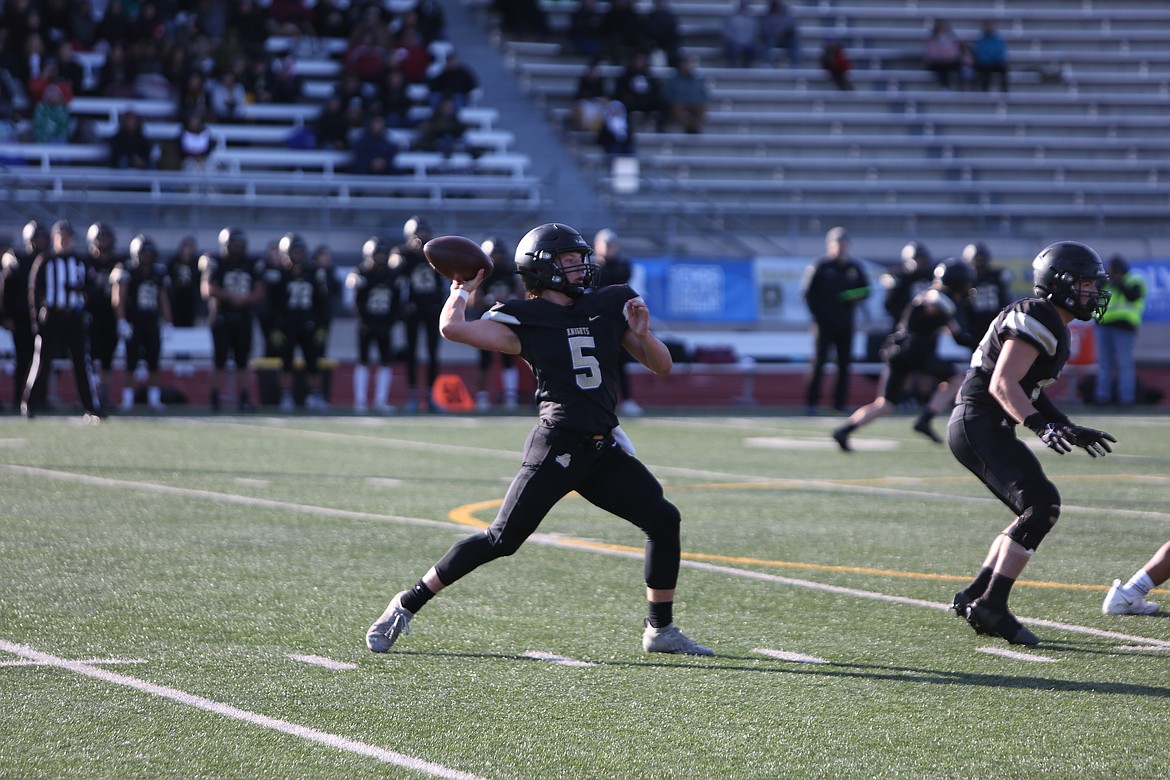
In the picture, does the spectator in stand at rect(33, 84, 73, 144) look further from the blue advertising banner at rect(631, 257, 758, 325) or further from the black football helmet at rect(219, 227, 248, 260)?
the blue advertising banner at rect(631, 257, 758, 325)

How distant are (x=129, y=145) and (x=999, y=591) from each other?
57.8 feet

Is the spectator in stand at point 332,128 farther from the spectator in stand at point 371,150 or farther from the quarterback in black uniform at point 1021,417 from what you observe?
the quarterback in black uniform at point 1021,417

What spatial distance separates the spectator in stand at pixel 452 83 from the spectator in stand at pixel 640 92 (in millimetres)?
2433

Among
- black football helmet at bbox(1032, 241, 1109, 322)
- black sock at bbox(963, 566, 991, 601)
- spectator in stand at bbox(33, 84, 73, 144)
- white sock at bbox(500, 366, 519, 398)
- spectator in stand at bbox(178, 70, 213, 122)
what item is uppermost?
spectator in stand at bbox(178, 70, 213, 122)

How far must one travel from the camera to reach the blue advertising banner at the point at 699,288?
19500 mm

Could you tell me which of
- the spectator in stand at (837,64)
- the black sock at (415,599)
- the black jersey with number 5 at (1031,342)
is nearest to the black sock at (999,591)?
the black jersey with number 5 at (1031,342)

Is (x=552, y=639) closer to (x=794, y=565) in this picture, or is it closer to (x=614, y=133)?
(x=794, y=565)

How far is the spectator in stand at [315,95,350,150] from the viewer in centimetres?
2245

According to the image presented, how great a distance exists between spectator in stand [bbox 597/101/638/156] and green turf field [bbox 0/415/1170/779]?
45.9 feet

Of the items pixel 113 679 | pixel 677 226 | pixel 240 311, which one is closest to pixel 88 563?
pixel 113 679

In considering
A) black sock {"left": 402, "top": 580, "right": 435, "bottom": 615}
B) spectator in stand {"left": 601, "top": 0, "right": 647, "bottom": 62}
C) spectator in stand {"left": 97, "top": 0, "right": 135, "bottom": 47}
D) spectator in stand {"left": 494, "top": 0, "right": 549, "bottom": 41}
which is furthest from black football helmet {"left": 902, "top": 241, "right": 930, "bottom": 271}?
spectator in stand {"left": 97, "top": 0, "right": 135, "bottom": 47}

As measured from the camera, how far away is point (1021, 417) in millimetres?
5398

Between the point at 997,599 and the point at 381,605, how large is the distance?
2347 millimetres

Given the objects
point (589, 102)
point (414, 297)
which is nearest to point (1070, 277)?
point (414, 297)
